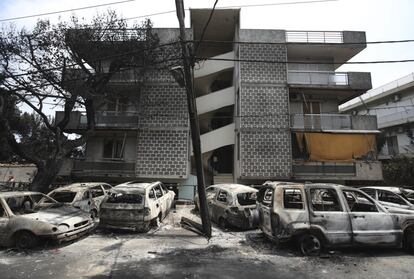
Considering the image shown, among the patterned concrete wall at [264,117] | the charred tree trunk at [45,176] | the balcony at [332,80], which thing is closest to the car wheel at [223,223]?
the patterned concrete wall at [264,117]

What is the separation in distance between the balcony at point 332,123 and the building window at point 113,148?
1142 cm

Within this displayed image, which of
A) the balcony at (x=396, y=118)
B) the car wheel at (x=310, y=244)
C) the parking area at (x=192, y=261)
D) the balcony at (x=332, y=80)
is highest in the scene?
the balcony at (x=332, y=80)

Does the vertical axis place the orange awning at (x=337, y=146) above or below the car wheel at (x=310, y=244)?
above

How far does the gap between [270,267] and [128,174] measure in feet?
45.2

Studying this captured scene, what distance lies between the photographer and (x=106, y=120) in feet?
63.2

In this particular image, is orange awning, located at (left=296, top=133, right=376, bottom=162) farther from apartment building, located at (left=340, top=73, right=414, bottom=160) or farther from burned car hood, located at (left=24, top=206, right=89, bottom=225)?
burned car hood, located at (left=24, top=206, right=89, bottom=225)

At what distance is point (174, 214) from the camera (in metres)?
13.4

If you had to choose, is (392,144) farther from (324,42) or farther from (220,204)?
(220,204)

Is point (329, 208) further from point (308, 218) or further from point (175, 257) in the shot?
point (175, 257)

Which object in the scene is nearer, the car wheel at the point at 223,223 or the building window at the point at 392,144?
the car wheel at the point at 223,223

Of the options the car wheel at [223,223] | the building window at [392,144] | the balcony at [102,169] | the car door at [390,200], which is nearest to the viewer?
the car door at [390,200]

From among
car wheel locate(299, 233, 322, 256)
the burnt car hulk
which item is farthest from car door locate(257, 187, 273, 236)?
car wheel locate(299, 233, 322, 256)

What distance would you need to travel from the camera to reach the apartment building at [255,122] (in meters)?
18.4

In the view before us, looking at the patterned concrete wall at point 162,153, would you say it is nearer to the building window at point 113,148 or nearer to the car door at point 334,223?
the building window at point 113,148
